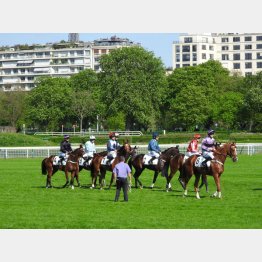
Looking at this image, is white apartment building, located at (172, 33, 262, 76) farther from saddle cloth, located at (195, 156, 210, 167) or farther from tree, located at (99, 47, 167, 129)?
saddle cloth, located at (195, 156, 210, 167)

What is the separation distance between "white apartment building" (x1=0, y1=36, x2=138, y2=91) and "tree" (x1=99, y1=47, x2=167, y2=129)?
243 ft

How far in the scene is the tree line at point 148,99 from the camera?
92312mm

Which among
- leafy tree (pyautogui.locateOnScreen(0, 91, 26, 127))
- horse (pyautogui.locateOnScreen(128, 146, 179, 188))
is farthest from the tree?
horse (pyautogui.locateOnScreen(128, 146, 179, 188))

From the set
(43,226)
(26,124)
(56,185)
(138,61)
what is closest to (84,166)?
(56,185)

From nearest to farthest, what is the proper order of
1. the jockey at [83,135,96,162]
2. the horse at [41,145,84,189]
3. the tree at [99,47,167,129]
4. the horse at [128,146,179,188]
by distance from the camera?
the horse at [128,146,179,188], the horse at [41,145,84,189], the jockey at [83,135,96,162], the tree at [99,47,167,129]

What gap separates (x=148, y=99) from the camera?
95625 mm

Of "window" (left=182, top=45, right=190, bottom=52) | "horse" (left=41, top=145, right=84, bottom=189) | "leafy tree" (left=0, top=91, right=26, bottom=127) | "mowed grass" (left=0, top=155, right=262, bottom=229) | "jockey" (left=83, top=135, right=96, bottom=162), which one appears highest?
"window" (left=182, top=45, right=190, bottom=52)

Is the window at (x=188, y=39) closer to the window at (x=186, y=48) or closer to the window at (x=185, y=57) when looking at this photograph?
the window at (x=186, y=48)

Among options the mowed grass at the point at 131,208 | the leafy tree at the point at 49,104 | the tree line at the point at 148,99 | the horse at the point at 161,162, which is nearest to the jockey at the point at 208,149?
the mowed grass at the point at 131,208

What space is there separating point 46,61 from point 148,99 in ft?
276

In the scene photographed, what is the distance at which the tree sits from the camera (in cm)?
9506

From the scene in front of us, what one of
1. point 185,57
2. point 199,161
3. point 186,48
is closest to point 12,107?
point 185,57

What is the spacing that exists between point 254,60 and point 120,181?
458ft
